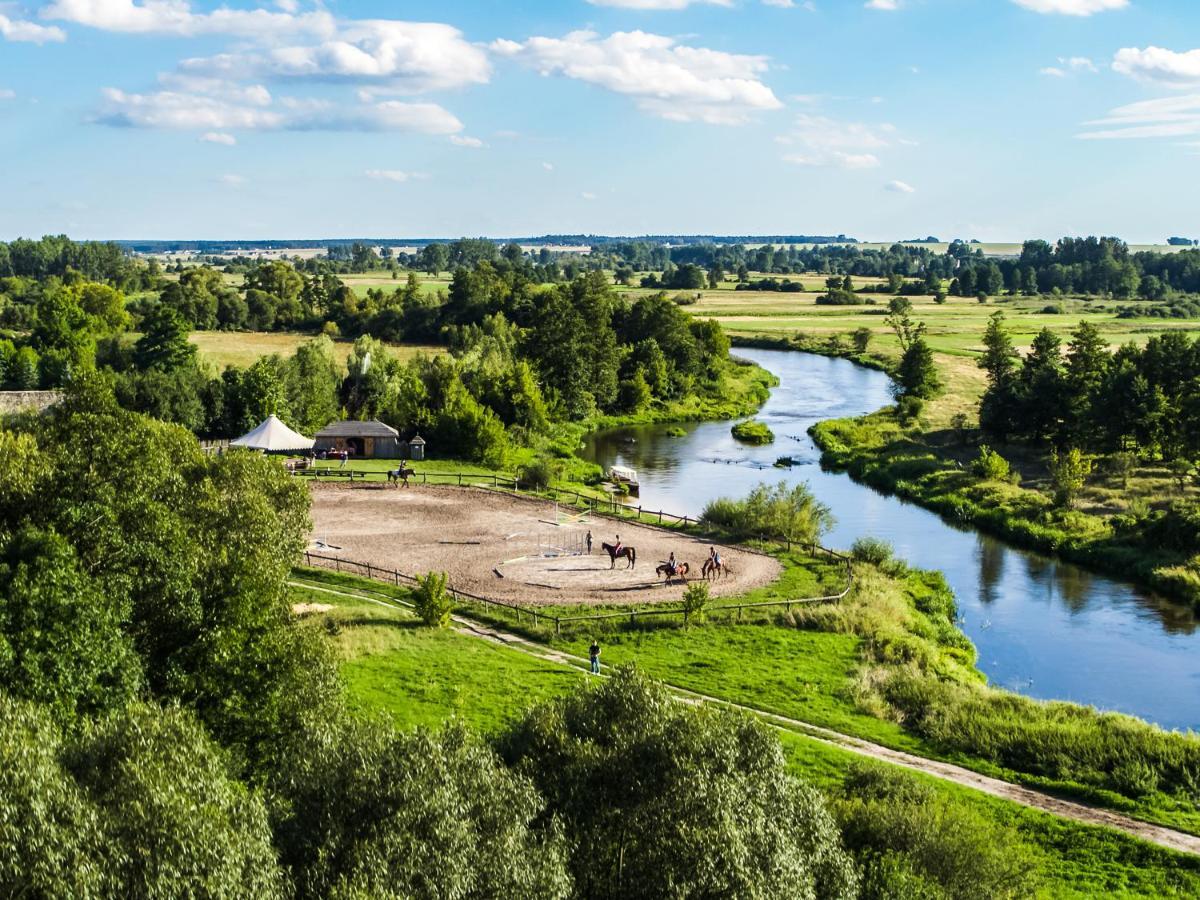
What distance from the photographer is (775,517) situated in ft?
154

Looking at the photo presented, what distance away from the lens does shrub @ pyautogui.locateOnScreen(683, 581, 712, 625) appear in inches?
1416

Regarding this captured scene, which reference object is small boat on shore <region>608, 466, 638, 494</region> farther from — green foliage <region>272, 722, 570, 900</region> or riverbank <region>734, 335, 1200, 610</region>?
green foliage <region>272, 722, 570, 900</region>

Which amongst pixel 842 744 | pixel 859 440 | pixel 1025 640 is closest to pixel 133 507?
pixel 842 744

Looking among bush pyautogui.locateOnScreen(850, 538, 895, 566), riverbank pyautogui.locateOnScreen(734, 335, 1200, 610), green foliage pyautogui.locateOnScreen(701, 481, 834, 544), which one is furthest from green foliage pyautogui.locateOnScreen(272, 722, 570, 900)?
riverbank pyautogui.locateOnScreen(734, 335, 1200, 610)

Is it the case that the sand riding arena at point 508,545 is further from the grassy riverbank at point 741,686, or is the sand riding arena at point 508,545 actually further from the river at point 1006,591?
the river at point 1006,591

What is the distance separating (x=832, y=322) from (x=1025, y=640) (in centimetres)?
11740

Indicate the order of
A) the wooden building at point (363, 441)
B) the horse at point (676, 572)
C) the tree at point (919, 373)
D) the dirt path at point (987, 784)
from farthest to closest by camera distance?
1. the tree at point (919, 373)
2. the wooden building at point (363, 441)
3. the horse at point (676, 572)
4. the dirt path at point (987, 784)

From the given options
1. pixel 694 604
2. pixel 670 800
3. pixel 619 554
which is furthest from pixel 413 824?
pixel 619 554

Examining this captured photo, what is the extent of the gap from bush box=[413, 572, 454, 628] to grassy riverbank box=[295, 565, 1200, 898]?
55cm

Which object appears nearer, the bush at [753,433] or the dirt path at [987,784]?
the dirt path at [987,784]

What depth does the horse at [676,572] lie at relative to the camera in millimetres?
40531

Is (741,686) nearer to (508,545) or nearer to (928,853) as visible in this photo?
(928,853)

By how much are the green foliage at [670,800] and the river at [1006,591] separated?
19.8m

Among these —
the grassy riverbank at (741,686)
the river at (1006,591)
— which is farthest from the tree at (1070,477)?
the grassy riverbank at (741,686)
